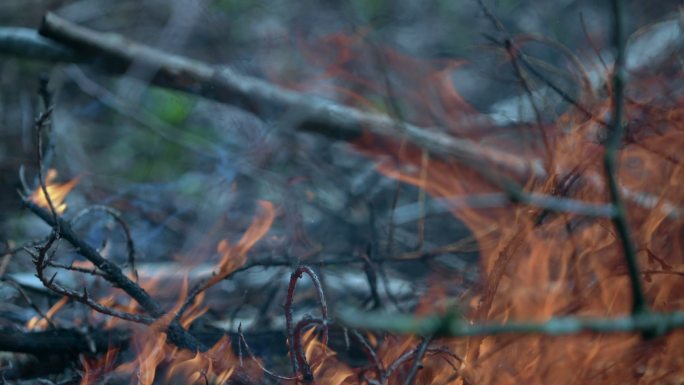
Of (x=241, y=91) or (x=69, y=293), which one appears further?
(x=241, y=91)

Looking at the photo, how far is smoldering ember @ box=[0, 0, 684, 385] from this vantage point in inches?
53.7

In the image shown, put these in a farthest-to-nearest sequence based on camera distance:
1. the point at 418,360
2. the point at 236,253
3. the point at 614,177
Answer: the point at 236,253 < the point at 418,360 < the point at 614,177

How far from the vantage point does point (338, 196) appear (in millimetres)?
2555

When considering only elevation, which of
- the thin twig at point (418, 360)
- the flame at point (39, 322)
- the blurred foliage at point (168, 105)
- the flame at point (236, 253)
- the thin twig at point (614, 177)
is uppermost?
the thin twig at point (614, 177)

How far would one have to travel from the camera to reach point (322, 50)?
3.38 m

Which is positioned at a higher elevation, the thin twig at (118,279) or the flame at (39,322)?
the thin twig at (118,279)

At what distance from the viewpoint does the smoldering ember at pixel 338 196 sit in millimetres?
1363

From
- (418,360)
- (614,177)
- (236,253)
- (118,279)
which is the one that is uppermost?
(614,177)

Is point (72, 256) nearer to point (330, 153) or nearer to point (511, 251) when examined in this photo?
point (330, 153)

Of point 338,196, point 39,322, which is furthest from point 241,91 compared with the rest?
point 39,322

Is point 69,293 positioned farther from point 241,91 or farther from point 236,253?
point 241,91

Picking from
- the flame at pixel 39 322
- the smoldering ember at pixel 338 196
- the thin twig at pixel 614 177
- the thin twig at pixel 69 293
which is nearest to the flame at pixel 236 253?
the smoldering ember at pixel 338 196

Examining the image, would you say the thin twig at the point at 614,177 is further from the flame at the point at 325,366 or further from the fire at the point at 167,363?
the fire at the point at 167,363

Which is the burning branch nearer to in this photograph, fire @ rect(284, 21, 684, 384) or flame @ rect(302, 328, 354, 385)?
fire @ rect(284, 21, 684, 384)
